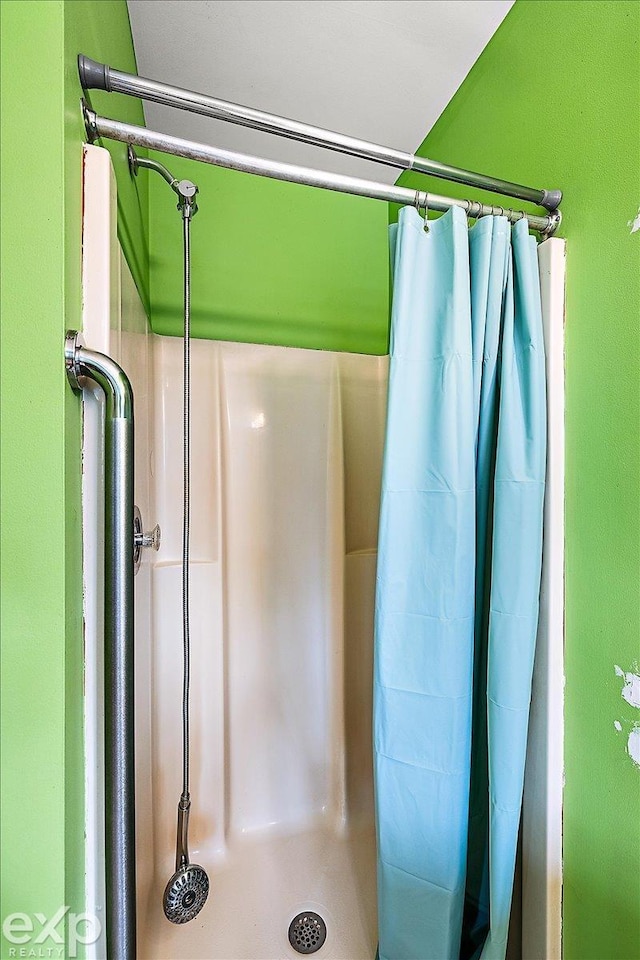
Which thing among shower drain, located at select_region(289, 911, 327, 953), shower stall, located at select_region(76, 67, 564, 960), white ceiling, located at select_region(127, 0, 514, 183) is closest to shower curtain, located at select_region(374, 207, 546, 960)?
shower drain, located at select_region(289, 911, 327, 953)

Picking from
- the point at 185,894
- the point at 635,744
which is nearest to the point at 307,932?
the point at 185,894

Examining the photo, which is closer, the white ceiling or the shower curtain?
the shower curtain

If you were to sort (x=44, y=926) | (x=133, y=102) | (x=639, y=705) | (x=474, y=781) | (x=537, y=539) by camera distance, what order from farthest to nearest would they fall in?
(x=133, y=102)
(x=474, y=781)
(x=537, y=539)
(x=639, y=705)
(x=44, y=926)

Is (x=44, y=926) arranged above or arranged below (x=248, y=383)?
below

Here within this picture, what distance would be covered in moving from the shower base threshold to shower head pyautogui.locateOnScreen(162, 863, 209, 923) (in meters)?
0.05

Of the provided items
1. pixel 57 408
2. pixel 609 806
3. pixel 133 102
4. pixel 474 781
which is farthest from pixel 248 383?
pixel 609 806

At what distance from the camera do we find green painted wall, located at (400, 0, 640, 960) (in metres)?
0.76

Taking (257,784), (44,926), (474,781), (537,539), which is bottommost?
(257,784)

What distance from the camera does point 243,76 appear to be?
1210 mm

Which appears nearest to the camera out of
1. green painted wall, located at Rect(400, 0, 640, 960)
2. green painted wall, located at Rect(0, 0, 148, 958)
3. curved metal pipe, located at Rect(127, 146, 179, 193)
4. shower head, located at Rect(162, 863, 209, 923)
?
green painted wall, located at Rect(0, 0, 148, 958)

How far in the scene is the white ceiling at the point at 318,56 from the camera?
1.04 metres

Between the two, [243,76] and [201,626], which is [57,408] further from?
[243,76]

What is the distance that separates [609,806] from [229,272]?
1567 millimetres

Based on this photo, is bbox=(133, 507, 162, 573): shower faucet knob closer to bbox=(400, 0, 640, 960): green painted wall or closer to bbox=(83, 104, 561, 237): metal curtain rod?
bbox=(83, 104, 561, 237): metal curtain rod
